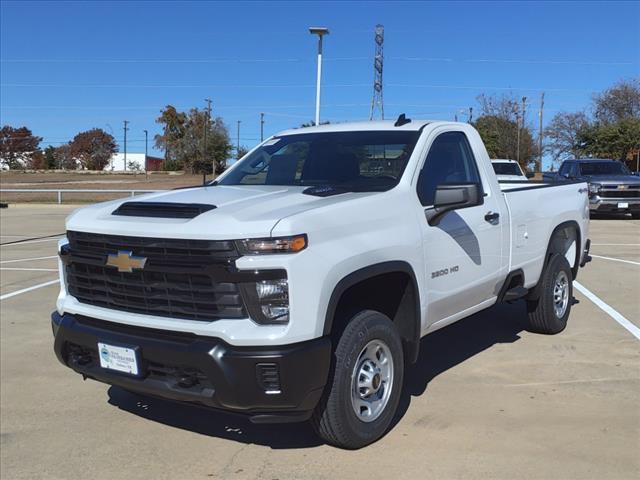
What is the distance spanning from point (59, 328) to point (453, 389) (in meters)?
2.85

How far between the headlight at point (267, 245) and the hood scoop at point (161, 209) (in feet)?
1.36

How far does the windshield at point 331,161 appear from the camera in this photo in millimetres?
4465

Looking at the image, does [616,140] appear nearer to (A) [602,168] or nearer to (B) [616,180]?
(A) [602,168]

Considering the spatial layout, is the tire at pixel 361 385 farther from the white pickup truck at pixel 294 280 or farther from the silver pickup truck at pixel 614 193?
the silver pickup truck at pixel 614 193

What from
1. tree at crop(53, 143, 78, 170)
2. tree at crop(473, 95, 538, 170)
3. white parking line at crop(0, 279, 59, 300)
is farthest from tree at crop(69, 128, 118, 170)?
white parking line at crop(0, 279, 59, 300)

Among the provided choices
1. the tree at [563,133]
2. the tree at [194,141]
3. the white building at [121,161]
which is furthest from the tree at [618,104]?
the white building at [121,161]

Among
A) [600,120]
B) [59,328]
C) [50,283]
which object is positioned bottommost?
[50,283]

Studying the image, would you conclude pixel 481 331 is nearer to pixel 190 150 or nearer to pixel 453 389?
pixel 453 389

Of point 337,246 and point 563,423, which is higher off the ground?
point 337,246

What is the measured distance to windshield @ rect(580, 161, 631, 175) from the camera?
19.4 m

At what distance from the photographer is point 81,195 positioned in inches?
1518

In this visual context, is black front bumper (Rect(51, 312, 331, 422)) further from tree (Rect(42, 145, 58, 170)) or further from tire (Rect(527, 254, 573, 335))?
tree (Rect(42, 145, 58, 170))

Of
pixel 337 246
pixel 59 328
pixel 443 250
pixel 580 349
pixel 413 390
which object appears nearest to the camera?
pixel 337 246

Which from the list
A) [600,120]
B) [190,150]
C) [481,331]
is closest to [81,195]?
[481,331]
